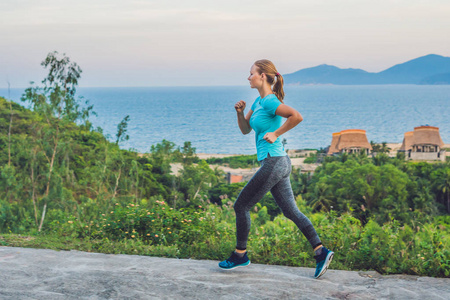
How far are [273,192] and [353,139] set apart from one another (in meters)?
75.8

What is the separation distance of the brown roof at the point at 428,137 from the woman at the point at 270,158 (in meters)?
76.5

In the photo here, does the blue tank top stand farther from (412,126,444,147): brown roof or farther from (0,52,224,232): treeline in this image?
(412,126,444,147): brown roof

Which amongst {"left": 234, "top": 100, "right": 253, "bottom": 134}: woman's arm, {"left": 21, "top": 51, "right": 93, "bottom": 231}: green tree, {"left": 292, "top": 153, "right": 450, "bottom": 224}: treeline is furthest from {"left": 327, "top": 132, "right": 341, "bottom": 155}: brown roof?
{"left": 234, "top": 100, "right": 253, "bottom": 134}: woman's arm

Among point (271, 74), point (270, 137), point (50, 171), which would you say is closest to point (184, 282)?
point (270, 137)

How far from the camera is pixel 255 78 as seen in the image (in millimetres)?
3766

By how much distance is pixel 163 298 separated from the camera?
337 centimetres

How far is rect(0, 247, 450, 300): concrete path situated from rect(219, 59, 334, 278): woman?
294mm

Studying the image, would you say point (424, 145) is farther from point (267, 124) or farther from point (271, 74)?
point (267, 124)

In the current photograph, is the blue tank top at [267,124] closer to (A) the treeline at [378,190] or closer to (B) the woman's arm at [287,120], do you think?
(B) the woman's arm at [287,120]

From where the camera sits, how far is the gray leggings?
11.9ft

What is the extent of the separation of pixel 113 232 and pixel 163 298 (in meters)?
2.10

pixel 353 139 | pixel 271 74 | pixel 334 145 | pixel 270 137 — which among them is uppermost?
pixel 271 74

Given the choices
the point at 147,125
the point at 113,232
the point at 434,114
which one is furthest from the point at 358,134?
the point at 434,114

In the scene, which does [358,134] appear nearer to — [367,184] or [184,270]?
[367,184]
